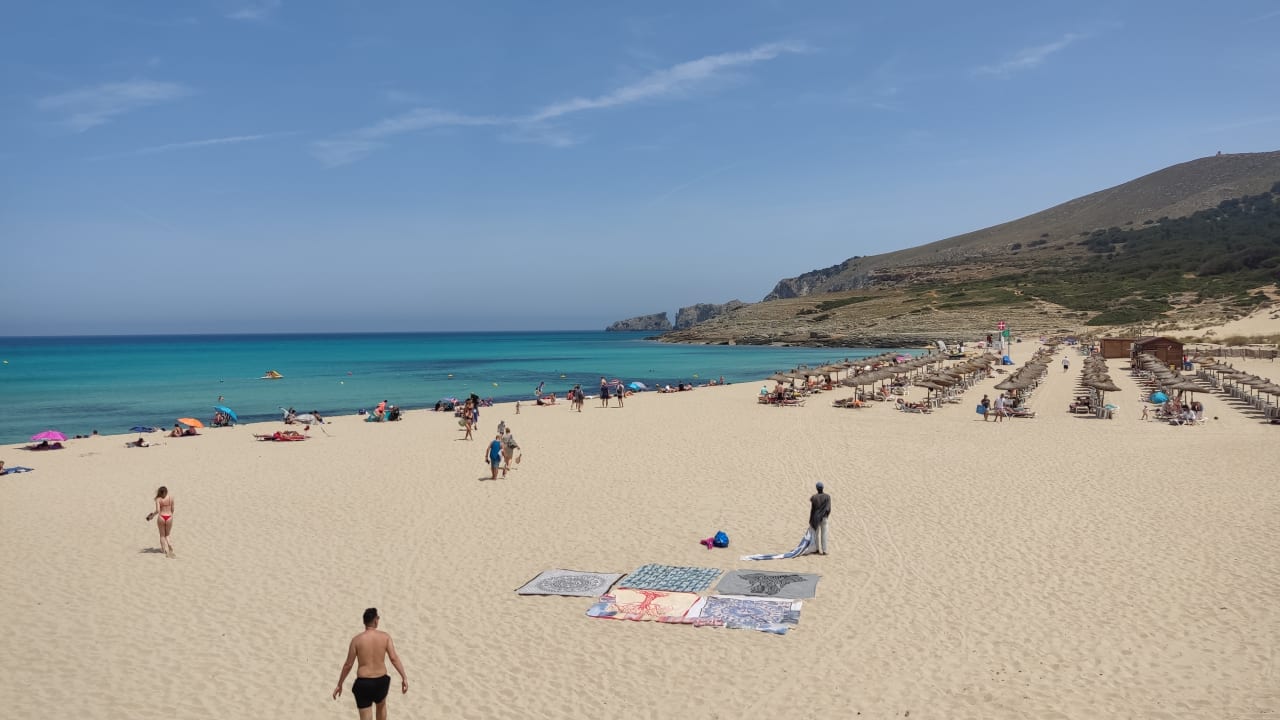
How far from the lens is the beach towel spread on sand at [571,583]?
29.0 feet

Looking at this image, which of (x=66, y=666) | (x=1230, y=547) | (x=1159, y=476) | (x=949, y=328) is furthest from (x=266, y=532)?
(x=949, y=328)

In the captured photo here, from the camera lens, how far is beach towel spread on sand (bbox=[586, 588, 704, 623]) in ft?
26.4

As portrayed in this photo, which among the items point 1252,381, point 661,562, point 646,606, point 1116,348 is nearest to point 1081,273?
point 1116,348

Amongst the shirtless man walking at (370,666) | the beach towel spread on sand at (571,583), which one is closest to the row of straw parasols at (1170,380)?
the beach towel spread on sand at (571,583)

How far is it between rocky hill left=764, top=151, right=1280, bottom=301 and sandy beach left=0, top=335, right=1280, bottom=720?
113m

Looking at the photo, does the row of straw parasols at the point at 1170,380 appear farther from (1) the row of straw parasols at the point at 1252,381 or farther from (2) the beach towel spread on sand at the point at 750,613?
(2) the beach towel spread on sand at the point at 750,613

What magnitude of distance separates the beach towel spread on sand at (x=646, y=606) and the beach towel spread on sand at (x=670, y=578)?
0.16m

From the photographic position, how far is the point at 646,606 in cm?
830

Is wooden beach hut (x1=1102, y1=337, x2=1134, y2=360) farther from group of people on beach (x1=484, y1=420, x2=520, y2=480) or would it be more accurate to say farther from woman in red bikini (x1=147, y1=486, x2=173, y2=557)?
woman in red bikini (x1=147, y1=486, x2=173, y2=557)

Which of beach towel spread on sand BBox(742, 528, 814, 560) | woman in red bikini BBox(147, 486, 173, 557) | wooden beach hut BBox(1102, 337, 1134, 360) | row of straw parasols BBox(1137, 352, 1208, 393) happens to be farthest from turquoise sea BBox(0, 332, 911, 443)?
beach towel spread on sand BBox(742, 528, 814, 560)

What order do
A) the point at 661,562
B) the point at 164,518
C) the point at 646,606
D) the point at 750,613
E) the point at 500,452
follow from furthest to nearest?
the point at 500,452 < the point at 164,518 < the point at 661,562 < the point at 646,606 < the point at 750,613

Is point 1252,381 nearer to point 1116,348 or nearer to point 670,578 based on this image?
point 1116,348

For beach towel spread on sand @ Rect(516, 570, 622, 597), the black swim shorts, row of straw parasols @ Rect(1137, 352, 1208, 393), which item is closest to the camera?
the black swim shorts

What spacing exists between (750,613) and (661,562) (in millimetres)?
2063
